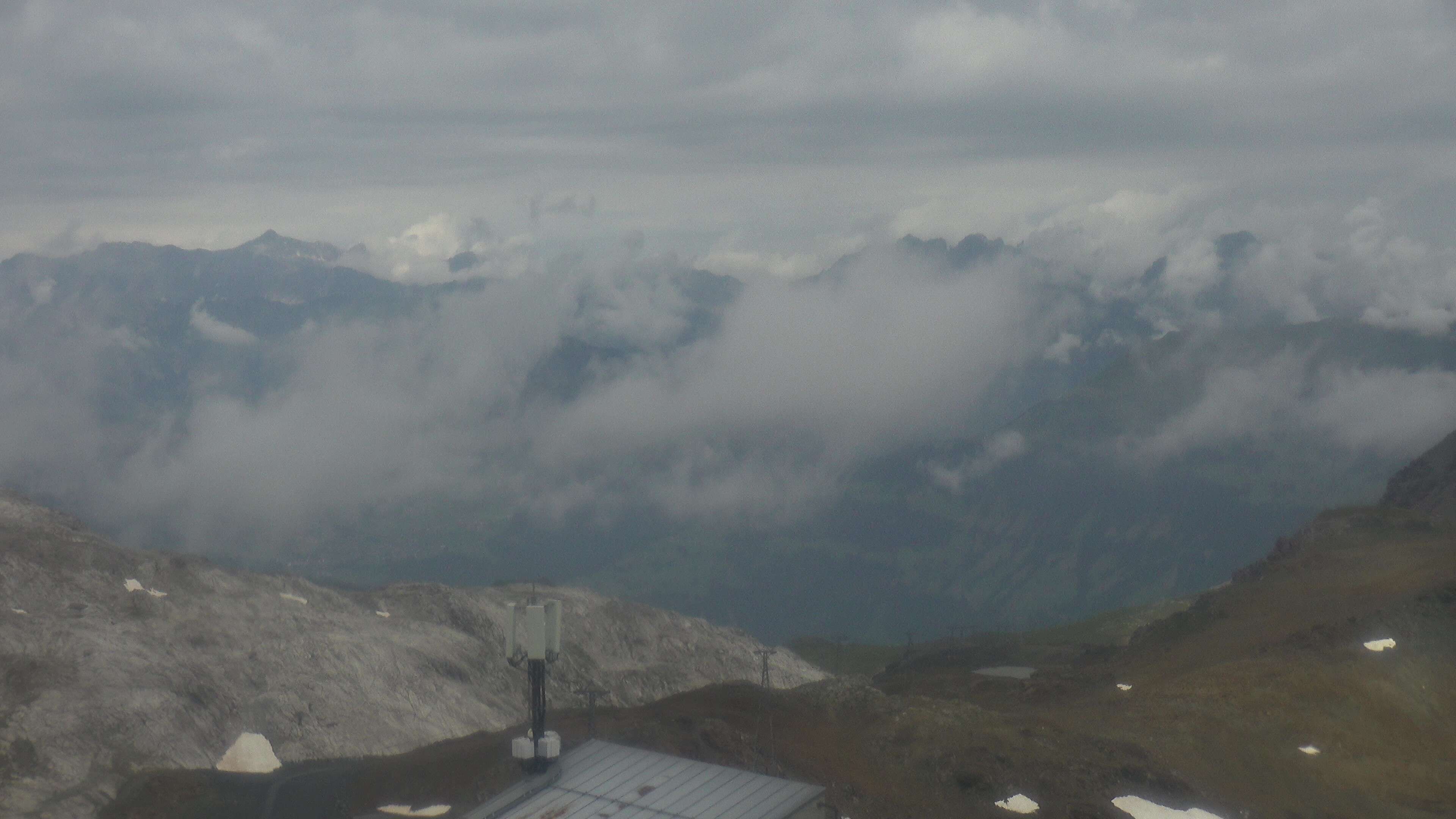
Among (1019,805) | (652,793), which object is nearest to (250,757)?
(1019,805)

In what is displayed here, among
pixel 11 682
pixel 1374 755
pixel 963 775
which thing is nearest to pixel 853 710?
pixel 963 775

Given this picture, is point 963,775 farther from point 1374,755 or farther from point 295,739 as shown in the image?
point 295,739

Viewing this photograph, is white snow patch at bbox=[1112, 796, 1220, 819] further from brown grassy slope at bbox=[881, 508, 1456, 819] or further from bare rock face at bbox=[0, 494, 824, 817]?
bare rock face at bbox=[0, 494, 824, 817]

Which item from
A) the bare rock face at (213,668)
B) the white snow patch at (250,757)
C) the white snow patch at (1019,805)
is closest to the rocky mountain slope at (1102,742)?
the white snow patch at (1019,805)

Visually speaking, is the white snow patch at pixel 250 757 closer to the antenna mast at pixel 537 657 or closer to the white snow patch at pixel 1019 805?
the antenna mast at pixel 537 657

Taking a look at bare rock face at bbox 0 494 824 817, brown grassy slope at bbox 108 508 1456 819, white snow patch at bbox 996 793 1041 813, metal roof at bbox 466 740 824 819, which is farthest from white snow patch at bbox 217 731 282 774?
white snow patch at bbox 996 793 1041 813
